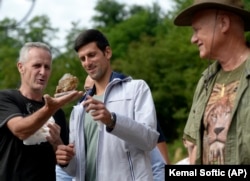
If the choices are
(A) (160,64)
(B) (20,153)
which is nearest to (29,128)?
(B) (20,153)

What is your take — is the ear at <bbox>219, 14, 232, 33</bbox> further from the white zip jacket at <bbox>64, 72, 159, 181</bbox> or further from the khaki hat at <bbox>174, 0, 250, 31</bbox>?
the white zip jacket at <bbox>64, 72, 159, 181</bbox>

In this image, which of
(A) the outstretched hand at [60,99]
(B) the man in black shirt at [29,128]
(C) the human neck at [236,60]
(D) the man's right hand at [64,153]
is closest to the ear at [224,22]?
(C) the human neck at [236,60]

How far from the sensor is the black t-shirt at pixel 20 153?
4875 mm

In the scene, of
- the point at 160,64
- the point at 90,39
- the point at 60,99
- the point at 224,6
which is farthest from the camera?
the point at 160,64

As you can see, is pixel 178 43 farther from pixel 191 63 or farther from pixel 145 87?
pixel 145 87

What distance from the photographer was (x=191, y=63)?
1325 inches

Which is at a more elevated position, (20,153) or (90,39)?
(90,39)

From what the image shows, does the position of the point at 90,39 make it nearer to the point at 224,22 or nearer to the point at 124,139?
the point at 124,139

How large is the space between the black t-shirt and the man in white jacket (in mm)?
163

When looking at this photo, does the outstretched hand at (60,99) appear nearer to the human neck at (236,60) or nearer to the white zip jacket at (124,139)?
the white zip jacket at (124,139)

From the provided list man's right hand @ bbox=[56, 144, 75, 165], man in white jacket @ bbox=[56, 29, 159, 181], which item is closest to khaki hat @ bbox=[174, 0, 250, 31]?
man in white jacket @ bbox=[56, 29, 159, 181]

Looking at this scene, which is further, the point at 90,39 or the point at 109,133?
the point at 90,39

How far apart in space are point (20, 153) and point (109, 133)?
0.66m

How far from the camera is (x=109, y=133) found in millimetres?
4734
